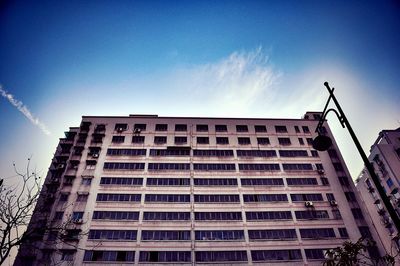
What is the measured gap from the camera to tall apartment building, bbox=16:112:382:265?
1251 inches

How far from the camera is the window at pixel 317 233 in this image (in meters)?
33.4

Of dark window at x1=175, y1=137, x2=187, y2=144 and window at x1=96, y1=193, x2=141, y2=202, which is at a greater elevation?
dark window at x1=175, y1=137, x2=187, y2=144

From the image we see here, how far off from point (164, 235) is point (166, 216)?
99.2 inches

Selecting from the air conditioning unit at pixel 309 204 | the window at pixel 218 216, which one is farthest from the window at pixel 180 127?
the air conditioning unit at pixel 309 204

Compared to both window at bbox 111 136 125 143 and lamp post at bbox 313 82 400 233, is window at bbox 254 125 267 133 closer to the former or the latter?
window at bbox 111 136 125 143

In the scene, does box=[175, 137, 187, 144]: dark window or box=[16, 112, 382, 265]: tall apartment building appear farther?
box=[175, 137, 187, 144]: dark window

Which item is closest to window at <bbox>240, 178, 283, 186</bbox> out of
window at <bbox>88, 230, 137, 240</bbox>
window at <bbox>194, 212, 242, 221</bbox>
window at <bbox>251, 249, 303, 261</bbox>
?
window at <bbox>194, 212, 242, 221</bbox>

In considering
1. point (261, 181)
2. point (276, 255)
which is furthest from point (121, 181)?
point (276, 255)

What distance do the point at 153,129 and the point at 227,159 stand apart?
14.2 meters

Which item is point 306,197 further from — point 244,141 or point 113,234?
point 113,234

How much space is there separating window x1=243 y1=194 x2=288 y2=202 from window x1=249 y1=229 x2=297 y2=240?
440cm

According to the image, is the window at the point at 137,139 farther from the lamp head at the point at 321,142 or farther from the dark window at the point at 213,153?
the lamp head at the point at 321,142

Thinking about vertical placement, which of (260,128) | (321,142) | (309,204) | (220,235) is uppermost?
(260,128)

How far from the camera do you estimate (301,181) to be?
126ft
